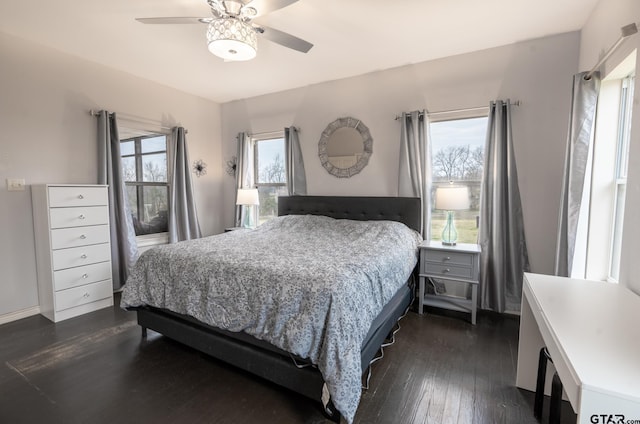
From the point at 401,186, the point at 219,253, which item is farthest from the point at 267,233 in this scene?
the point at 401,186

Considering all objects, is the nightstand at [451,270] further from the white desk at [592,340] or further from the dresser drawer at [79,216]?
the dresser drawer at [79,216]

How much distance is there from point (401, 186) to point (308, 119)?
5.23 feet

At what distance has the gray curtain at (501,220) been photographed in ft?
9.29

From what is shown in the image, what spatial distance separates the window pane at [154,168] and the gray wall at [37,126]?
0.62 meters

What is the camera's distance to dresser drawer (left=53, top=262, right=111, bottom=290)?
111 inches

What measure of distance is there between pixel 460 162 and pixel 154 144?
12.8 feet

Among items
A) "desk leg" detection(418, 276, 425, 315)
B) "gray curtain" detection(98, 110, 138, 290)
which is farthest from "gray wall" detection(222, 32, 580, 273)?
"gray curtain" detection(98, 110, 138, 290)

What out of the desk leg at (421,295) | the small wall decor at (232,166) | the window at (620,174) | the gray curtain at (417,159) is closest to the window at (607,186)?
the window at (620,174)

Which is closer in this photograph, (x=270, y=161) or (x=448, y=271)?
(x=448, y=271)

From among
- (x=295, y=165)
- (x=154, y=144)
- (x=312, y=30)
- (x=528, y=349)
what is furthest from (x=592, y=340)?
(x=154, y=144)

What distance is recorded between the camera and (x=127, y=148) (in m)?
3.73

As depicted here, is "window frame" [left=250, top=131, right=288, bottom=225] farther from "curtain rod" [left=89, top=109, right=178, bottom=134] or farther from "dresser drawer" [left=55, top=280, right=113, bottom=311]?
"dresser drawer" [left=55, top=280, right=113, bottom=311]

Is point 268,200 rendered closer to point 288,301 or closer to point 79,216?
point 79,216

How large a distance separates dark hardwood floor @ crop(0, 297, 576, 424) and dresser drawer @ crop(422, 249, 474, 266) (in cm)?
59
